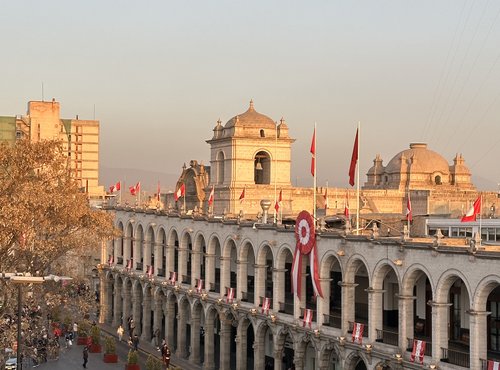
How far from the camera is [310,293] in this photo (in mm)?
56594

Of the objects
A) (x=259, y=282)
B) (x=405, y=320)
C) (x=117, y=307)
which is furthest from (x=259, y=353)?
(x=117, y=307)

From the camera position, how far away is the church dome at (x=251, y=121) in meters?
89.4

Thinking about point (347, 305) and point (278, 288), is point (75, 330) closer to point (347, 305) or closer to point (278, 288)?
point (278, 288)

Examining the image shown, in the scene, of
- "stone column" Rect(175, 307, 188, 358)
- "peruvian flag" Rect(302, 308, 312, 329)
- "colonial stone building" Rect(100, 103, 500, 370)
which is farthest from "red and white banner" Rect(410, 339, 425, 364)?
"stone column" Rect(175, 307, 188, 358)

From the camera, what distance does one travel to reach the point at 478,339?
3741 cm

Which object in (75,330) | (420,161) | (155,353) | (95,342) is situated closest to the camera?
(155,353)

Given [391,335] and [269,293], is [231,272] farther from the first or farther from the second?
[391,335]

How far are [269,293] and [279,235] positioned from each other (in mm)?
6077

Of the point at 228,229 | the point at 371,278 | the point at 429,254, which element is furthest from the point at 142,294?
the point at 429,254

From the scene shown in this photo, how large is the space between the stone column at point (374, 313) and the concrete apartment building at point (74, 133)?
352ft

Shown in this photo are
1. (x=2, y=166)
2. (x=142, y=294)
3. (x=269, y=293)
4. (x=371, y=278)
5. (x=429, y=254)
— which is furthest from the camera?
(x=142, y=294)

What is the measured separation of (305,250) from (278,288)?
4.81m

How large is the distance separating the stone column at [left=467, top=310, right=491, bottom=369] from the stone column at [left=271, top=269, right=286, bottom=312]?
19.3 metres

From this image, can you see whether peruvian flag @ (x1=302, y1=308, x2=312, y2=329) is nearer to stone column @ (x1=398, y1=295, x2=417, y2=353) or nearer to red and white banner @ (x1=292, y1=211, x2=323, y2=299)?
red and white banner @ (x1=292, y1=211, x2=323, y2=299)
